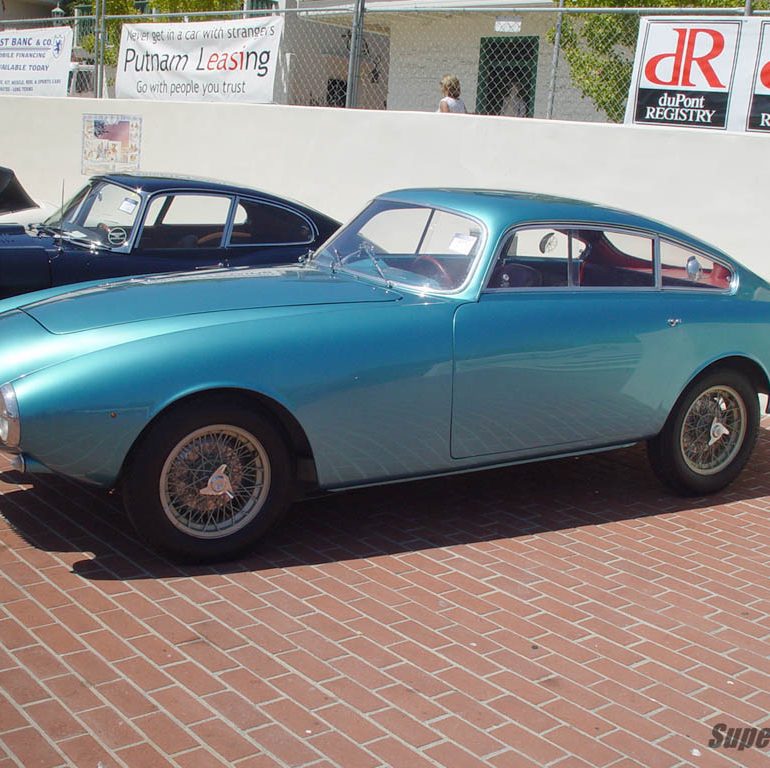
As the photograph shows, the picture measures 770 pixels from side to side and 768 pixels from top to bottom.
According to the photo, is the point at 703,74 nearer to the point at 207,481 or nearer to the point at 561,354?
the point at 561,354

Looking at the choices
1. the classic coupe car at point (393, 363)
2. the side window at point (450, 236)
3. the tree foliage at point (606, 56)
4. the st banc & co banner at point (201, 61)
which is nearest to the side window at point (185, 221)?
the classic coupe car at point (393, 363)

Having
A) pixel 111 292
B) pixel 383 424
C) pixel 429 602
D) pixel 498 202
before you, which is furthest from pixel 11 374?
pixel 498 202

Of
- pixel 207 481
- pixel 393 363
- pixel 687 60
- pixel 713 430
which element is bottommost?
pixel 207 481

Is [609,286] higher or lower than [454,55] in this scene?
lower

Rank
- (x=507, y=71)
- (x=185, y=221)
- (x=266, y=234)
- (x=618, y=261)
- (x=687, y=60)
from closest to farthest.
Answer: (x=618, y=261) → (x=185, y=221) → (x=266, y=234) → (x=687, y=60) → (x=507, y=71)

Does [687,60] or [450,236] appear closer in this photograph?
[450,236]

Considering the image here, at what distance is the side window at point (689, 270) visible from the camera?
223 inches

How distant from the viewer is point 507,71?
14992mm

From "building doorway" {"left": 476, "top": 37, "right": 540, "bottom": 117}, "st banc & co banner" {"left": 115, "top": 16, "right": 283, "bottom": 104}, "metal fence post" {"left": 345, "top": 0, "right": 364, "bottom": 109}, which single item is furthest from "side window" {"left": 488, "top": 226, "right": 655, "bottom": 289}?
"building doorway" {"left": 476, "top": 37, "right": 540, "bottom": 117}

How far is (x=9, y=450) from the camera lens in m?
4.10

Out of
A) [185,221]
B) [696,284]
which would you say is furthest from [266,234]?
[696,284]

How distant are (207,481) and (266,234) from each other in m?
3.79

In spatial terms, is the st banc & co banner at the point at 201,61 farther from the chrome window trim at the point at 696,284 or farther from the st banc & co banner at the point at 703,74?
the chrome window trim at the point at 696,284

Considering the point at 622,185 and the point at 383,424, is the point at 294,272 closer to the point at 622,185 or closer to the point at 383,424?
the point at 383,424
